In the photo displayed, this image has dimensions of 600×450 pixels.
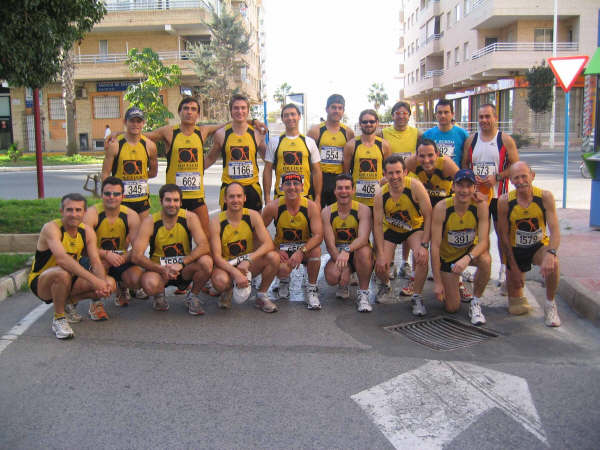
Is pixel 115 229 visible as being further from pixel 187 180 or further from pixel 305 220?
pixel 305 220

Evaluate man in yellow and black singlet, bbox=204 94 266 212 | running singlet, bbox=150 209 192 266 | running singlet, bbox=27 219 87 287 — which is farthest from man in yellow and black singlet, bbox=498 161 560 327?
running singlet, bbox=27 219 87 287

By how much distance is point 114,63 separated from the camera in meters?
41.5

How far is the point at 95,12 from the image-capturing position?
33.1 feet

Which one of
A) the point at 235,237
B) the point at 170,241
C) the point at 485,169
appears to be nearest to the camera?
the point at 170,241

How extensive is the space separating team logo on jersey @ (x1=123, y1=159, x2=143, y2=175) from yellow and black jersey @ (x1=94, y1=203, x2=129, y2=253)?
769 mm

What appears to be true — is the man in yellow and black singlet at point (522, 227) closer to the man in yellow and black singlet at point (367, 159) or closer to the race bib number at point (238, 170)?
the man in yellow and black singlet at point (367, 159)

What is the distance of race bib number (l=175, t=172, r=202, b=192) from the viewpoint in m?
7.20

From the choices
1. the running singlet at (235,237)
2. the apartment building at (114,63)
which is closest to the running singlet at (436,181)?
the running singlet at (235,237)

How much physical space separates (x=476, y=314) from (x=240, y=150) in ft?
10.9

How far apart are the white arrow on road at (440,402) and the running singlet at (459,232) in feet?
5.53

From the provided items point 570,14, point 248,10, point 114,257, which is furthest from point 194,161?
point 248,10

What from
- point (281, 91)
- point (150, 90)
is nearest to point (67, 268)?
point (150, 90)

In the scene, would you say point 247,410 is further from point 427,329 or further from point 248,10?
point 248,10

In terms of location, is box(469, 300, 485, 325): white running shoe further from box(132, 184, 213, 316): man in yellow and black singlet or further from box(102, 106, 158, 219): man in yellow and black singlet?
box(102, 106, 158, 219): man in yellow and black singlet
